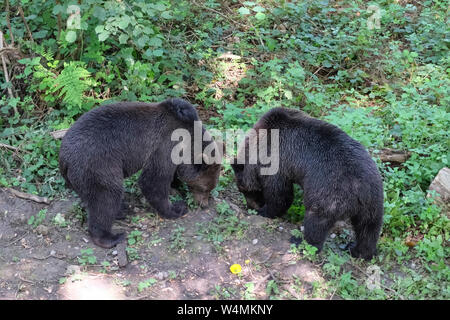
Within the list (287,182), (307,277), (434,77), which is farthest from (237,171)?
(434,77)

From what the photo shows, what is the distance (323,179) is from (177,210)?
1954 mm

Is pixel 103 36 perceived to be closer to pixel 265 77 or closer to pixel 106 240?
pixel 106 240

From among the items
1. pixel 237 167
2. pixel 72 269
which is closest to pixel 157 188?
pixel 237 167

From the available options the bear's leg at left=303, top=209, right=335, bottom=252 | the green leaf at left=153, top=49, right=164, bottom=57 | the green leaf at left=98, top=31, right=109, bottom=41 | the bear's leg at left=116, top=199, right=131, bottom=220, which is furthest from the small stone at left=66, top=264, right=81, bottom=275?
the green leaf at left=153, top=49, right=164, bottom=57

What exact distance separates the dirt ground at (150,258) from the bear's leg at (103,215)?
0.12m

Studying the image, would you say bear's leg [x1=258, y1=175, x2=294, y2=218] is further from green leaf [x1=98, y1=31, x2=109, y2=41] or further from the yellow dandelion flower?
green leaf [x1=98, y1=31, x2=109, y2=41]

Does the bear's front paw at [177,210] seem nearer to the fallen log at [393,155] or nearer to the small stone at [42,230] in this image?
the small stone at [42,230]

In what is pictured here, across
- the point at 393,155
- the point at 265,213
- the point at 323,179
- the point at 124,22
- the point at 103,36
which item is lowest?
the point at 265,213

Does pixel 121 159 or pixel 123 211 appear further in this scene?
pixel 123 211

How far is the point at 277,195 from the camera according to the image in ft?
21.0

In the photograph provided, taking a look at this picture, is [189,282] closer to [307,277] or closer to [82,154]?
[307,277]

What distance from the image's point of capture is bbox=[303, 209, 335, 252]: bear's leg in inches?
227

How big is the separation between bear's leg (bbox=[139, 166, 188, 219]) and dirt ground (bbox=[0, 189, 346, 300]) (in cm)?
17

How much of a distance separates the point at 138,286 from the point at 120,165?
1.46 meters
